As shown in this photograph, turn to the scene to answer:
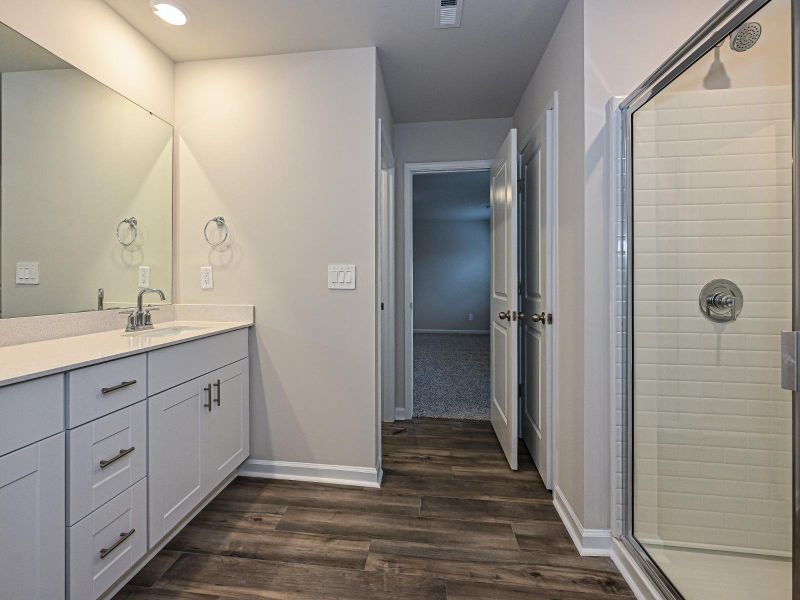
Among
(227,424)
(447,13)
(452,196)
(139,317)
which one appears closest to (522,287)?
(447,13)

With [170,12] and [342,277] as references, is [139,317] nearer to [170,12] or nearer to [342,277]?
[342,277]

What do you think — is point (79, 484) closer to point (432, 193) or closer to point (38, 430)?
point (38, 430)

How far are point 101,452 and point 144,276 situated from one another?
1.15m

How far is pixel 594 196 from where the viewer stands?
1.64 m

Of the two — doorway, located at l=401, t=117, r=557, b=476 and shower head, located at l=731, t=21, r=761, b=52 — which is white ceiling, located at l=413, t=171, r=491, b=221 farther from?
shower head, located at l=731, t=21, r=761, b=52

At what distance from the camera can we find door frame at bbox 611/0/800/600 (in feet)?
2.86

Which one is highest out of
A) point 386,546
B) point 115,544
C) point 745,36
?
point 745,36

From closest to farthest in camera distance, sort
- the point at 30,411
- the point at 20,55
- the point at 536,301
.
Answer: the point at 30,411
the point at 20,55
the point at 536,301

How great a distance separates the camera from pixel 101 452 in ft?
4.11

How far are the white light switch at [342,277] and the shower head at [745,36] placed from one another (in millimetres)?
1706

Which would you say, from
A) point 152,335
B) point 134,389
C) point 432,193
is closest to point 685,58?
→ point 134,389

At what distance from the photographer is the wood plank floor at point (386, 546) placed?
1.44 m

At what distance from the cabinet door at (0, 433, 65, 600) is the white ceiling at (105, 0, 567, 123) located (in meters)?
1.97

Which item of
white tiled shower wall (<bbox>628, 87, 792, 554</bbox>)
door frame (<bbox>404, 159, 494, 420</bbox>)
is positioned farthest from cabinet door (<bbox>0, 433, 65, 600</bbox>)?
door frame (<bbox>404, 159, 494, 420</bbox>)
